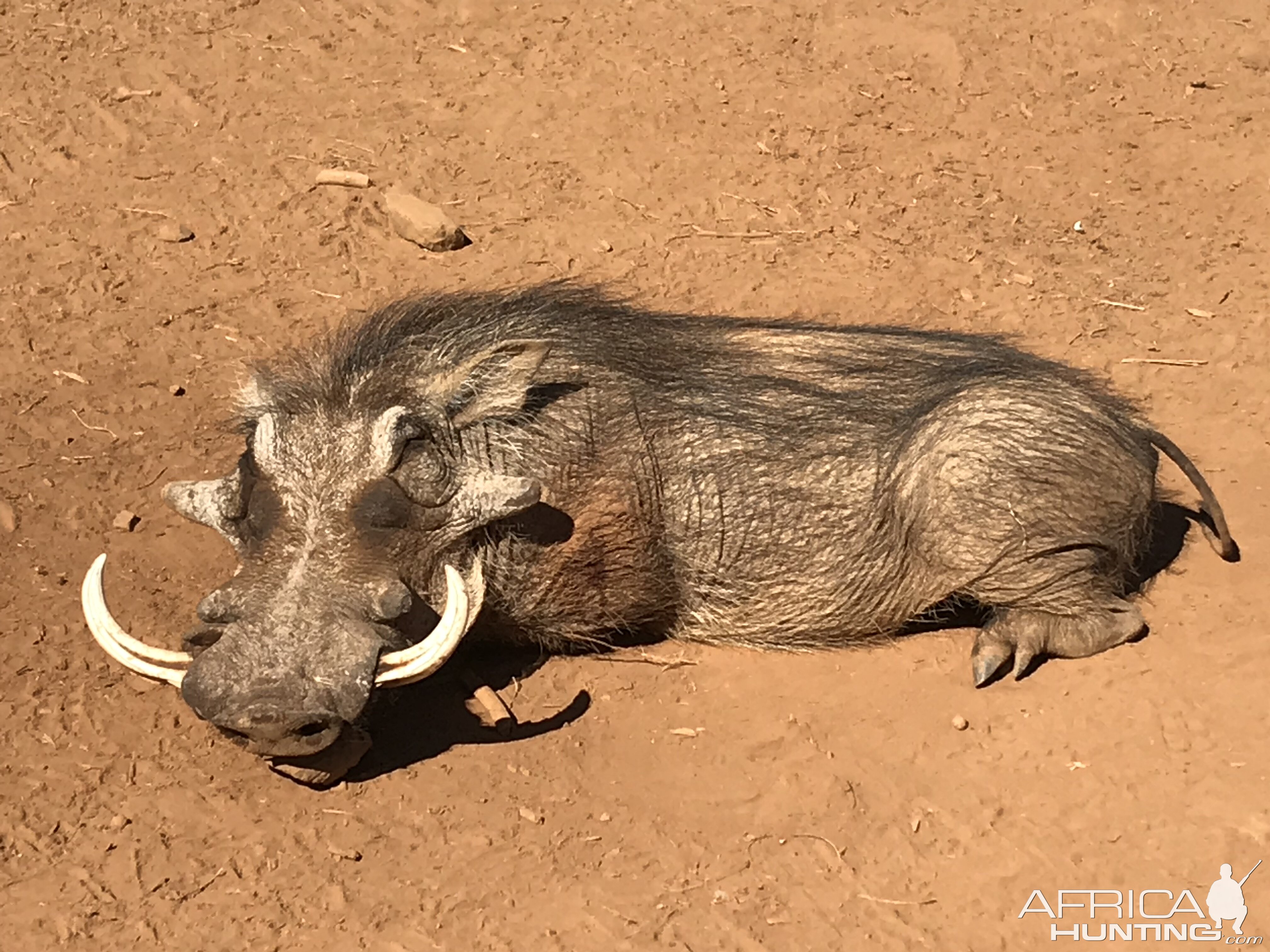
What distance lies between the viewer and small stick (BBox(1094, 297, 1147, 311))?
6531mm

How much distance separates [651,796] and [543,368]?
1304 millimetres

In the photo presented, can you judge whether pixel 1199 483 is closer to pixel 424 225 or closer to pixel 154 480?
pixel 424 225

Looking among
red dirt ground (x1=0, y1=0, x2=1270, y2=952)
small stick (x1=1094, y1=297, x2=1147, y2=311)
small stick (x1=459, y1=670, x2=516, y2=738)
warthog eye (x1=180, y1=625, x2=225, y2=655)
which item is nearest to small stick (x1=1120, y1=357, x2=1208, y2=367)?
red dirt ground (x1=0, y1=0, x2=1270, y2=952)

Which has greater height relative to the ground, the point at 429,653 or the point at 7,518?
the point at 429,653

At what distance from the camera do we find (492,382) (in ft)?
14.6

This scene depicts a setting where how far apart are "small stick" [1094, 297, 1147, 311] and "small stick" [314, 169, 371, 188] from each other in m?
3.35

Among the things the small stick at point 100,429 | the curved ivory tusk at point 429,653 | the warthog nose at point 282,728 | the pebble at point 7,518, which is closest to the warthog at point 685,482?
the curved ivory tusk at point 429,653

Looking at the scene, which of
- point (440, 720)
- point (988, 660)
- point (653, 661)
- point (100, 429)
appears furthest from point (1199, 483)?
point (100, 429)

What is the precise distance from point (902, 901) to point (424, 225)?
3.82 meters

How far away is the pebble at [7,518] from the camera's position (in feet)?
16.3

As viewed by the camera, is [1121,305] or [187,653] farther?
[1121,305]

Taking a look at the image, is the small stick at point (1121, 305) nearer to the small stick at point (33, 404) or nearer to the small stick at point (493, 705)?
the small stick at point (493, 705)

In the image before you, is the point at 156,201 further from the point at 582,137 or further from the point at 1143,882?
the point at 1143,882

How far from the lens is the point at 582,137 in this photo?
7.36m
